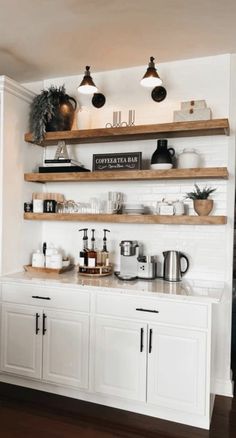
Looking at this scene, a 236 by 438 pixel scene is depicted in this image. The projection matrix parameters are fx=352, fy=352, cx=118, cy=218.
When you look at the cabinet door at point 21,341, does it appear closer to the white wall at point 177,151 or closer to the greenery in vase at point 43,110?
the white wall at point 177,151

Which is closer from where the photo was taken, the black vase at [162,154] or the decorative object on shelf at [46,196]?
the black vase at [162,154]

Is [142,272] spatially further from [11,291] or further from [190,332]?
[11,291]

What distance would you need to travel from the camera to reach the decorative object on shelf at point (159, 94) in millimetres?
2902

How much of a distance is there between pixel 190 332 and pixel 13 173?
1.88 metres

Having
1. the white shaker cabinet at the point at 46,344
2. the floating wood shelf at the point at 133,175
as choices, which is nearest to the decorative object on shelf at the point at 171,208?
the floating wood shelf at the point at 133,175

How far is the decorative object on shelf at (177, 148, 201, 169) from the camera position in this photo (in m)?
2.70

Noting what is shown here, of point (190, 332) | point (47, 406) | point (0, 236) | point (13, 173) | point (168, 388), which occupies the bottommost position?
point (47, 406)

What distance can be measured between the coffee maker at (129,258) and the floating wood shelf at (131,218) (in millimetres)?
190

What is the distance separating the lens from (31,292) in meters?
2.72

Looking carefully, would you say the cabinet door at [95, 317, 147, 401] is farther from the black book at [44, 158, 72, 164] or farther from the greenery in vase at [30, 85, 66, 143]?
the greenery in vase at [30, 85, 66, 143]

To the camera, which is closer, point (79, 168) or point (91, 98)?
point (79, 168)

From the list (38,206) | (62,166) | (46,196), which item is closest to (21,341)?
(38,206)

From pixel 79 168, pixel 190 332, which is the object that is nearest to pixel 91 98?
pixel 79 168

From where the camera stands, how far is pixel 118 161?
2.88 meters
